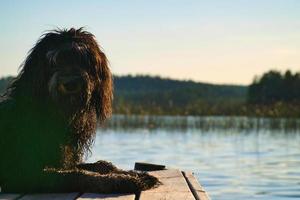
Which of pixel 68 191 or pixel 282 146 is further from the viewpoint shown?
pixel 282 146

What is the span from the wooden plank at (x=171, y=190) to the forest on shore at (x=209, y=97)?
5.46 feet

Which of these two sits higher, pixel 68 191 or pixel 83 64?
pixel 83 64

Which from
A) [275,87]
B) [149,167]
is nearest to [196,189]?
[149,167]

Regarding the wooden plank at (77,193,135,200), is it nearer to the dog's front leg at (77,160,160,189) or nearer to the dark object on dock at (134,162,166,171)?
the dog's front leg at (77,160,160,189)

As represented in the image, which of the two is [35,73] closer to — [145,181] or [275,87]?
[145,181]

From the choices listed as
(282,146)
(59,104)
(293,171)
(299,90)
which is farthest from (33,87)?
(299,90)

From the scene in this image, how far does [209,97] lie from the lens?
232 feet

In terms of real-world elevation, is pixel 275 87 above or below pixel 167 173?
Answer: above

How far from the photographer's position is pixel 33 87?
6.74 m

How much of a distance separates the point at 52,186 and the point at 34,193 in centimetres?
19

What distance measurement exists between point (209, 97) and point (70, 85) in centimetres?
6474

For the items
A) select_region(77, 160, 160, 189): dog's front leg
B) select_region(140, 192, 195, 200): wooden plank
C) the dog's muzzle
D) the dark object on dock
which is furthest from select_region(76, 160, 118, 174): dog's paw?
the dark object on dock

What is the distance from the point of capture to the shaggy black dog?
6461 millimetres

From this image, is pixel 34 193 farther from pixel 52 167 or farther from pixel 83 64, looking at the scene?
pixel 83 64
